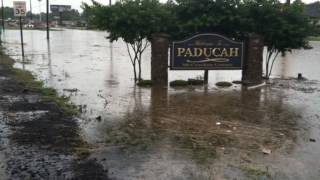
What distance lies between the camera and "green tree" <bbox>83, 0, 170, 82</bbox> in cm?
1645

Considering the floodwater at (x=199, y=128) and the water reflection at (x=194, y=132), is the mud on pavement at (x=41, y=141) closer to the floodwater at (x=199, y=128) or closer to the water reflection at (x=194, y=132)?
the floodwater at (x=199, y=128)

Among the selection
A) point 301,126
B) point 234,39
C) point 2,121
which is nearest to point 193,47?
point 234,39

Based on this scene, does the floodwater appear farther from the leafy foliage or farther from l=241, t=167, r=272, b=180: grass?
the leafy foliage

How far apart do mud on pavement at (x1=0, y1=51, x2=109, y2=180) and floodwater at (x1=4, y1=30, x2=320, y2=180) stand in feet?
1.07

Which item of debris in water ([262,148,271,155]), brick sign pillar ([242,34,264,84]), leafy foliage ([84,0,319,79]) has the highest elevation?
leafy foliage ([84,0,319,79])

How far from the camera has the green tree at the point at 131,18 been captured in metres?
16.5

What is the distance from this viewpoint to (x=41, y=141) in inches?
343

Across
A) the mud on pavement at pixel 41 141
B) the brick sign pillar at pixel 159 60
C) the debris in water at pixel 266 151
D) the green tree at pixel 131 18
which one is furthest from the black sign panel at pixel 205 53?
the debris in water at pixel 266 151

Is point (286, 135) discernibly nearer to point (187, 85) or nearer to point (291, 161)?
point (291, 161)

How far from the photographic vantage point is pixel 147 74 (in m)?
20.7

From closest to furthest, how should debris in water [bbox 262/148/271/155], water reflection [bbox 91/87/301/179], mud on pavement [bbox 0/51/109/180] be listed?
mud on pavement [bbox 0/51/109/180], water reflection [bbox 91/87/301/179], debris in water [bbox 262/148/271/155]

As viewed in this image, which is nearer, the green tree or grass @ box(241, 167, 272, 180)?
grass @ box(241, 167, 272, 180)

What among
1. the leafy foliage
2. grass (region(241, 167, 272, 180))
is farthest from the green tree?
grass (region(241, 167, 272, 180))

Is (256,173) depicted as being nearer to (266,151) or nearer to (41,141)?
(266,151)
